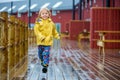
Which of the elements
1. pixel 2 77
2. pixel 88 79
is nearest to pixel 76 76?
pixel 88 79

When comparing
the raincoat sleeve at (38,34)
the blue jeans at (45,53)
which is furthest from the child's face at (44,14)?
the blue jeans at (45,53)

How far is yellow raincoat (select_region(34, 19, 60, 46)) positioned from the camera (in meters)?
6.46

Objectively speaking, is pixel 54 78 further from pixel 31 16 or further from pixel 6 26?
pixel 31 16

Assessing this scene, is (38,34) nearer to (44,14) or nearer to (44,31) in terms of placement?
(44,31)

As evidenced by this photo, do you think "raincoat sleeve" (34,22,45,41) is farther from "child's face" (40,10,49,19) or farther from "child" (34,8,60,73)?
"child's face" (40,10,49,19)

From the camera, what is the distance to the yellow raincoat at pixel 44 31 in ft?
21.2

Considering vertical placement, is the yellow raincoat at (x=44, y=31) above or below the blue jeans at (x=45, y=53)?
above

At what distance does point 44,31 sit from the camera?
654 cm

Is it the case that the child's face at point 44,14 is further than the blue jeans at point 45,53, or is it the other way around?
the blue jeans at point 45,53

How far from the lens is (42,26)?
6.52 metres

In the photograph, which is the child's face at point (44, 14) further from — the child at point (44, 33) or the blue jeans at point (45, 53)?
the blue jeans at point (45, 53)

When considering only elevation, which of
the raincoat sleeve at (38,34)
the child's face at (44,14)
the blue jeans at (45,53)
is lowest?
the blue jeans at (45,53)

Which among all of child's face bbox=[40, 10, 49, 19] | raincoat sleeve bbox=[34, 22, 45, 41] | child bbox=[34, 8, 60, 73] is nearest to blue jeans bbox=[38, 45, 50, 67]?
child bbox=[34, 8, 60, 73]

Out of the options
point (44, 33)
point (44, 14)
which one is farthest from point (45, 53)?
point (44, 14)
